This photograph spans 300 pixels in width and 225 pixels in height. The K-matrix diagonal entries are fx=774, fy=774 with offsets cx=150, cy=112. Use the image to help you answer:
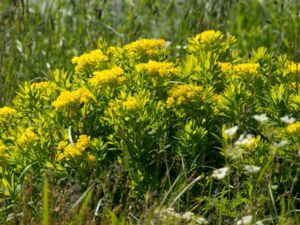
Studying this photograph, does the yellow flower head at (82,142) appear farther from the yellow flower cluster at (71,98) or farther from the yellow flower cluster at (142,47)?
the yellow flower cluster at (142,47)

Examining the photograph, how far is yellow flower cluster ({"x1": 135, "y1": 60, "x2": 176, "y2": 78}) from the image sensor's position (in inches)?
143

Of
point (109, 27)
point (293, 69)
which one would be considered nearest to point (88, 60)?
point (293, 69)

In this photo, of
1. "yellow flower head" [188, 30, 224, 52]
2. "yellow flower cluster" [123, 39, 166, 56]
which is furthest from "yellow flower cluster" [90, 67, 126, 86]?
"yellow flower head" [188, 30, 224, 52]

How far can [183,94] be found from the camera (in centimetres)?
360

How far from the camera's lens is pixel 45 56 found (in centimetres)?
588

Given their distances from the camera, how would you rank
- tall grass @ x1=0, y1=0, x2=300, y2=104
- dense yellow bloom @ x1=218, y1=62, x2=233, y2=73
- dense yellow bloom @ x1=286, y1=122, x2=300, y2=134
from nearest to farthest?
1. dense yellow bloom @ x1=286, y1=122, x2=300, y2=134
2. dense yellow bloom @ x1=218, y1=62, x2=233, y2=73
3. tall grass @ x1=0, y1=0, x2=300, y2=104

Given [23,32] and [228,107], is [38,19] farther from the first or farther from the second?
[228,107]

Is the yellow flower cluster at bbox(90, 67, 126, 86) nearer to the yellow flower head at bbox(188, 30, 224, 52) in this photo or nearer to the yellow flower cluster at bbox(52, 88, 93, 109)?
the yellow flower cluster at bbox(52, 88, 93, 109)

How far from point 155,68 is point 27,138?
26.7 inches

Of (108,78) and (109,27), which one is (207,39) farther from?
(109,27)

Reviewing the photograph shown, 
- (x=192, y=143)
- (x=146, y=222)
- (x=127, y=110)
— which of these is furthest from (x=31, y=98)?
(x=146, y=222)

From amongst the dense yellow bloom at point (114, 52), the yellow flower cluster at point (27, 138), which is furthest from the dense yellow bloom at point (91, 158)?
the dense yellow bloom at point (114, 52)

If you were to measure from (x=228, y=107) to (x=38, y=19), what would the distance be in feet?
10.8

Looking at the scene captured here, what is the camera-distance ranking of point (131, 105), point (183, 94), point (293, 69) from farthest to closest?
1. point (293, 69)
2. point (183, 94)
3. point (131, 105)
